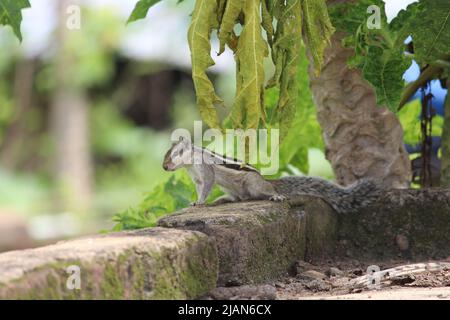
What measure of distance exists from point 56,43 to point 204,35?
8462 mm

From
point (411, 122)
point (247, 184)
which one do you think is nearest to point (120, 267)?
point (247, 184)

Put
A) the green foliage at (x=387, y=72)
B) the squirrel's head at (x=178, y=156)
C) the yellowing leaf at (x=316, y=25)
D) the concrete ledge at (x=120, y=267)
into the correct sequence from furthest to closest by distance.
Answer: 1. the squirrel's head at (x=178, y=156)
2. the green foliage at (x=387, y=72)
3. the yellowing leaf at (x=316, y=25)
4. the concrete ledge at (x=120, y=267)

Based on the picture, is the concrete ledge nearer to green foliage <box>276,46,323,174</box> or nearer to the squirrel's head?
the squirrel's head

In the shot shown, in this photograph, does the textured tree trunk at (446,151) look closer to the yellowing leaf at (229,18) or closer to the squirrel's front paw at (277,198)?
the squirrel's front paw at (277,198)

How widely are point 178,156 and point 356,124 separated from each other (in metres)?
0.68

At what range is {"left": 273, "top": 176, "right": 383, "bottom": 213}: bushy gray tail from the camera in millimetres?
3402

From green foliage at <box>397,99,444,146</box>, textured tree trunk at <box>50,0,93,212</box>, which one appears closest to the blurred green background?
textured tree trunk at <box>50,0,93,212</box>

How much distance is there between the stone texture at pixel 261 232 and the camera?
8.33ft

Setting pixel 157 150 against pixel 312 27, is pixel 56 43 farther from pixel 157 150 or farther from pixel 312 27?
pixel 312 27

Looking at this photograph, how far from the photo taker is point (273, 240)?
282 cm

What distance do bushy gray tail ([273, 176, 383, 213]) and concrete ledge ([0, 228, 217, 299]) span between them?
1.06m

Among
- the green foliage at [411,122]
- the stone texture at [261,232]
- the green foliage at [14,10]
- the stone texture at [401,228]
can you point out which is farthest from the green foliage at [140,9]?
the green foliage at [411,122]

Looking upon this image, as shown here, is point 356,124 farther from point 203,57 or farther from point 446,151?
point 203,57
